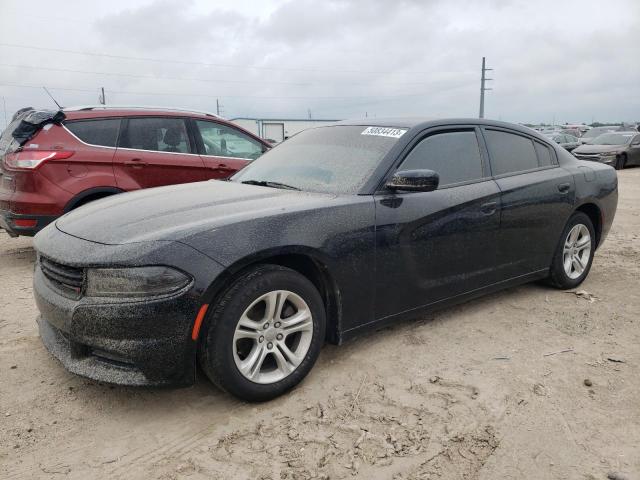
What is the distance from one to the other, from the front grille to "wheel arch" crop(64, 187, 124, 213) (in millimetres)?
2814

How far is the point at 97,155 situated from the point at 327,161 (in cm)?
314

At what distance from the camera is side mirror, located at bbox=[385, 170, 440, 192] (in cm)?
329

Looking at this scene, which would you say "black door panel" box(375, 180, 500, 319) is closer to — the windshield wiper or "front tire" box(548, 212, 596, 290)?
the windshield wiper

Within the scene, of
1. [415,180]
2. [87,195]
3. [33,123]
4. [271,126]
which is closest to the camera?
[415,180]

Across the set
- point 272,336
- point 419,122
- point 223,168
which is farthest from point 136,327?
point 223,168

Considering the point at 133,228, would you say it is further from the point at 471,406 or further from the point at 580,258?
the point at 580,258

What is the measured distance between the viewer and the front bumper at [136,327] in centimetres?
254

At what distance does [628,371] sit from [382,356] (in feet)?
4.79

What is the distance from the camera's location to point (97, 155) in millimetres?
5797

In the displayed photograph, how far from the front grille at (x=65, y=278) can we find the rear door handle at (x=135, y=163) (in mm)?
3217

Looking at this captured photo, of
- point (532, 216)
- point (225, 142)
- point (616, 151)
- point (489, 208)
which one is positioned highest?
point (225, 142)

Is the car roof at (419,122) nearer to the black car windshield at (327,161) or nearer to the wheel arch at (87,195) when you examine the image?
the black car windshield at (327,161)

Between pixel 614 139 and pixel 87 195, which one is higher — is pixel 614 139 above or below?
above

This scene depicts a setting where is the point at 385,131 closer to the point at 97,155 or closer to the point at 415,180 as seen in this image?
the point at 415,180
